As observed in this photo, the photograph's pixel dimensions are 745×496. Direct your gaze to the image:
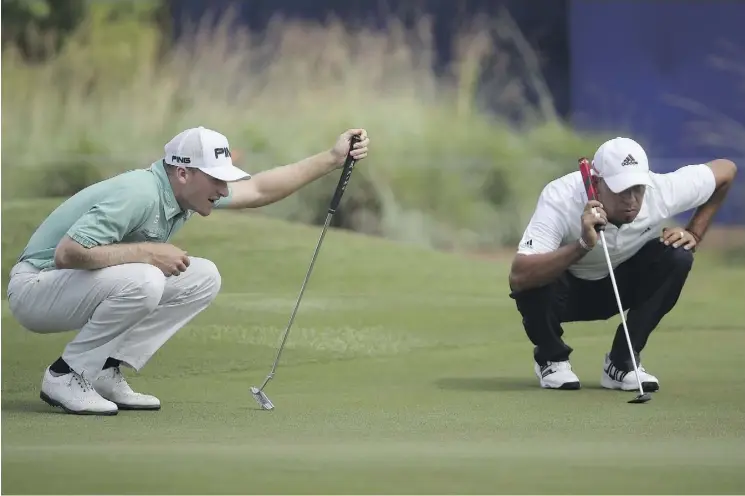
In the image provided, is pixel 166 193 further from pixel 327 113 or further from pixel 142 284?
pixel 327 113

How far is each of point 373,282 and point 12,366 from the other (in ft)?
11.1

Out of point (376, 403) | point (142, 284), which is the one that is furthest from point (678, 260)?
point (142, 284)

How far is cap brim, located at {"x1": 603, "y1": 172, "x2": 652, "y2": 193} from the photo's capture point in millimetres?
5398

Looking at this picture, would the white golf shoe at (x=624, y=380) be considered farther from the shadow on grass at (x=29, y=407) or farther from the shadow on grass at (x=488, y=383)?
the shadow on grass at (x=29, y=407)

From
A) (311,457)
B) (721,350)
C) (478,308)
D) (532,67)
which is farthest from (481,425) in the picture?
(532,67)

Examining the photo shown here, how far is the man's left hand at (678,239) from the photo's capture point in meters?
5.75

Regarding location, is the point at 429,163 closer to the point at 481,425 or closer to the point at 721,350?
the point at 721,350

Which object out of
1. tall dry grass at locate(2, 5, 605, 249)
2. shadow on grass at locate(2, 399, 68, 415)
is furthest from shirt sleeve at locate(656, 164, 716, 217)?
tall dry grass at locate(2, 5, 605, 249)

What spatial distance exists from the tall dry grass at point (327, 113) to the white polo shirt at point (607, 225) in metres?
5.34

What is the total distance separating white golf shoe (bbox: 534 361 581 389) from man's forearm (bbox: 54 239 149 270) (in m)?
1.60

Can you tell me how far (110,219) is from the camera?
4879 millimetres

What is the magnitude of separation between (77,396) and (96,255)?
48cm

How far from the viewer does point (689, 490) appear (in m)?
3.65

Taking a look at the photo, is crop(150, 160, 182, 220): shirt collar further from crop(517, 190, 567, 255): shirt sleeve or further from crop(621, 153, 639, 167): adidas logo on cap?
crop(621, 153, 639, 167): adidas logo on cap
